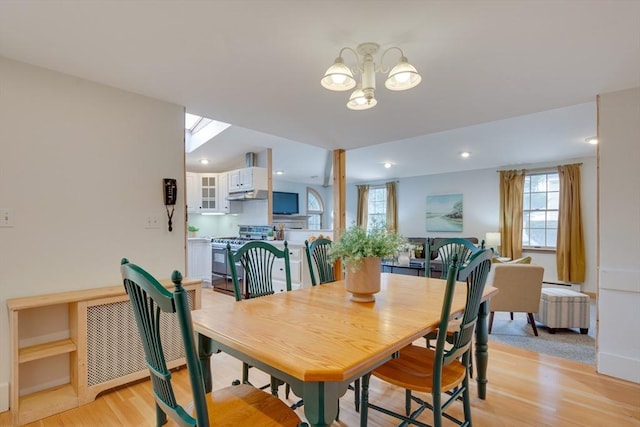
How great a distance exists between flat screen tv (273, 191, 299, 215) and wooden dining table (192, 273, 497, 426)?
227 inches

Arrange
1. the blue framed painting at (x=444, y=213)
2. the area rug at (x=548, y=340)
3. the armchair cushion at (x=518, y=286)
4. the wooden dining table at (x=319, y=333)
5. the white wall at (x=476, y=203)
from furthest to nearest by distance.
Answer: the blue framed painting at (x=444, y=213) < the white wall at (x=476, y=203) < the armchair cushion at (x=518, y=286) < the area rug at (x=548, y=340) < the wooden dining table at (x=319, y=333)

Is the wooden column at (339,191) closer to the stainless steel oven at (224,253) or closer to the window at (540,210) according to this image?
the stainless steel oven at (224,253)

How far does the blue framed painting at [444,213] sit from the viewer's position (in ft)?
22.7

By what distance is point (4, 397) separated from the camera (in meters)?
1.95

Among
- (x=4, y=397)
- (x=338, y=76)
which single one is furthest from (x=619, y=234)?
(x=4, y=397)

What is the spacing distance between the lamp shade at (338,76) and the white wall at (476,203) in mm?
3613

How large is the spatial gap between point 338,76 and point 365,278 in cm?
105

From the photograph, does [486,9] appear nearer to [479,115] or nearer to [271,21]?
[271,21]

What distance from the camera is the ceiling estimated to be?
1524mm

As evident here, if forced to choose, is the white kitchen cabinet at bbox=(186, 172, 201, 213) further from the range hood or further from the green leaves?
the green leaves

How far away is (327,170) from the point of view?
26.1ft

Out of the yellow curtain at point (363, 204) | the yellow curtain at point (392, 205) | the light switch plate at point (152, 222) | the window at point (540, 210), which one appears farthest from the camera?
the yellow curtain at point (363, 204)

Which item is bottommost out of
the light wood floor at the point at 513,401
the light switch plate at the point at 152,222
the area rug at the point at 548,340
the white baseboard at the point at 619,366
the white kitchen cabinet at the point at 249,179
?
the area rug at the point at 548,340

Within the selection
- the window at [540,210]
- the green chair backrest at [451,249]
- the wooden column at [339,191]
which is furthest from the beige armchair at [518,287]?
the window at [540,210]
